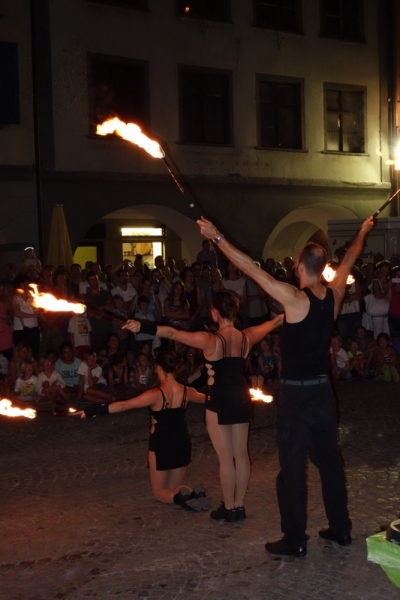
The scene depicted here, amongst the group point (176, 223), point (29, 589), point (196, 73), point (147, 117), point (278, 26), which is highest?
A: point (278, 26)

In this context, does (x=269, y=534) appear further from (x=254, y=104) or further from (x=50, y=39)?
(x=254, y=104)

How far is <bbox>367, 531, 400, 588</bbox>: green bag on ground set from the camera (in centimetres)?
446

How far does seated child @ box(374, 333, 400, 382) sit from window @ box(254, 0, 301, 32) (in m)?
10.7

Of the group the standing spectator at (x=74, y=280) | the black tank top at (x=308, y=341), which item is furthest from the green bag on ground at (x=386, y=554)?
the standing spectator at (x=74, y=280)

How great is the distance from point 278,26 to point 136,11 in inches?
170

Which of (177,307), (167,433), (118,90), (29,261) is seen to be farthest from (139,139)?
(118,90)

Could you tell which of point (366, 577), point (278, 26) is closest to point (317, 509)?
point (366, 577)

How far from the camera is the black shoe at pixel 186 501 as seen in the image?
263 inches

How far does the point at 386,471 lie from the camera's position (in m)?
7.84

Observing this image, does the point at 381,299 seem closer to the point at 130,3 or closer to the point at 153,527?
the point at 153,527

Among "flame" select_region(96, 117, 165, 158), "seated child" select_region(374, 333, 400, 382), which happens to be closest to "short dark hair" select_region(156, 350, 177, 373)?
"flame" select_region(96, 117, 165, 158)

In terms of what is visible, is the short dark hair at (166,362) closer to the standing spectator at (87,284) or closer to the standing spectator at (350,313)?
the standing spectator at (87,284)

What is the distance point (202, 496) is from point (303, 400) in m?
1.77

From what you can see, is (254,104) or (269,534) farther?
(254,104)
